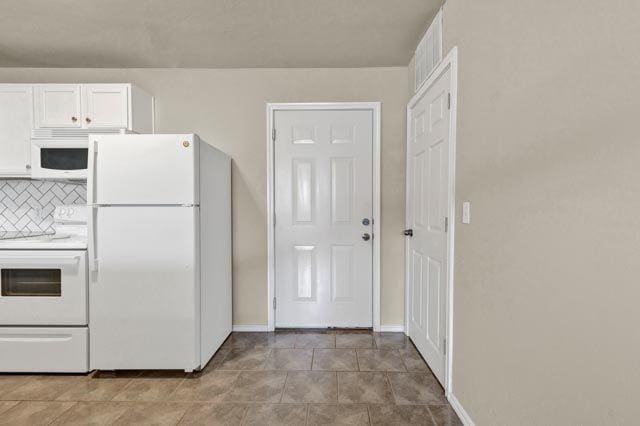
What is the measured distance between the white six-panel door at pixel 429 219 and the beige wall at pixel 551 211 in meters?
0.27

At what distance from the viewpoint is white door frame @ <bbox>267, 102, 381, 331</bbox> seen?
2996 millimetres

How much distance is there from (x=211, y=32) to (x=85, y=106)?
1281mm

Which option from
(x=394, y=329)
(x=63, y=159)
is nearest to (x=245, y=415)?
(x=394, y=329)

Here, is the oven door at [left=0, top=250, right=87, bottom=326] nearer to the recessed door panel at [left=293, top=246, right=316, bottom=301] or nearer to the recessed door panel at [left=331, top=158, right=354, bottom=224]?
the recessed door panel at [left=293, top=246, right=316, bottom=301]

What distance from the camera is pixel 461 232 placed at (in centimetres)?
182

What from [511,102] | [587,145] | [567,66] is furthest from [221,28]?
[587,145]

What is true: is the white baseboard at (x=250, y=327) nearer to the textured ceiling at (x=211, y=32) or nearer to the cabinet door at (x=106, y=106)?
the cabinet door at (x=106, y=106)

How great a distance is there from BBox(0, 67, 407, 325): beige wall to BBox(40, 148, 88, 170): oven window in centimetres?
68

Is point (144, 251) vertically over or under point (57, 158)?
under

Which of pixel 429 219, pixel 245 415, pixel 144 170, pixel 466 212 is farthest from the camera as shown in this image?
pixel 429 219

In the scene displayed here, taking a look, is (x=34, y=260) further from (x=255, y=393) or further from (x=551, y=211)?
(x=551, y=211)

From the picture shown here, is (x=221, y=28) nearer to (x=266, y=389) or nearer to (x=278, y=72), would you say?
(x=278, y=72)

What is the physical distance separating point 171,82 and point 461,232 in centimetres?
284

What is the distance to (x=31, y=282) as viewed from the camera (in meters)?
2.28
